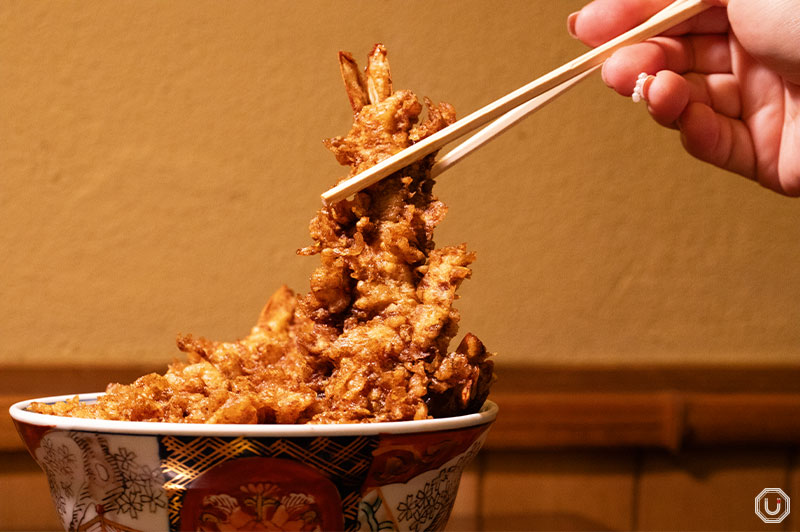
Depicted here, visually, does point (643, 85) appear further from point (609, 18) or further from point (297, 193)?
point (297, 193)

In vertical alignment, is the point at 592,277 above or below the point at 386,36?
below

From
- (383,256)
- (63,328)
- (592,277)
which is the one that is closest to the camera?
(383,256)

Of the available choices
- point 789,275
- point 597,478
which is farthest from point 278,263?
point 789,275

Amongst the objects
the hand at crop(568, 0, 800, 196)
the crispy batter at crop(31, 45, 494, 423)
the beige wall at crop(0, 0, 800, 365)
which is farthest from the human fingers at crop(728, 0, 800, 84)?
the beige wall at crop(0, 0, 800, 365)

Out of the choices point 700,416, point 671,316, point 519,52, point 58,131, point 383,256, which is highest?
point 519,52

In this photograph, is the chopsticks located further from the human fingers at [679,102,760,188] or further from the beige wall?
the beige wall

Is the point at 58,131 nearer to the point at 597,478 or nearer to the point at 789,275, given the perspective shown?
the point at 597,478
